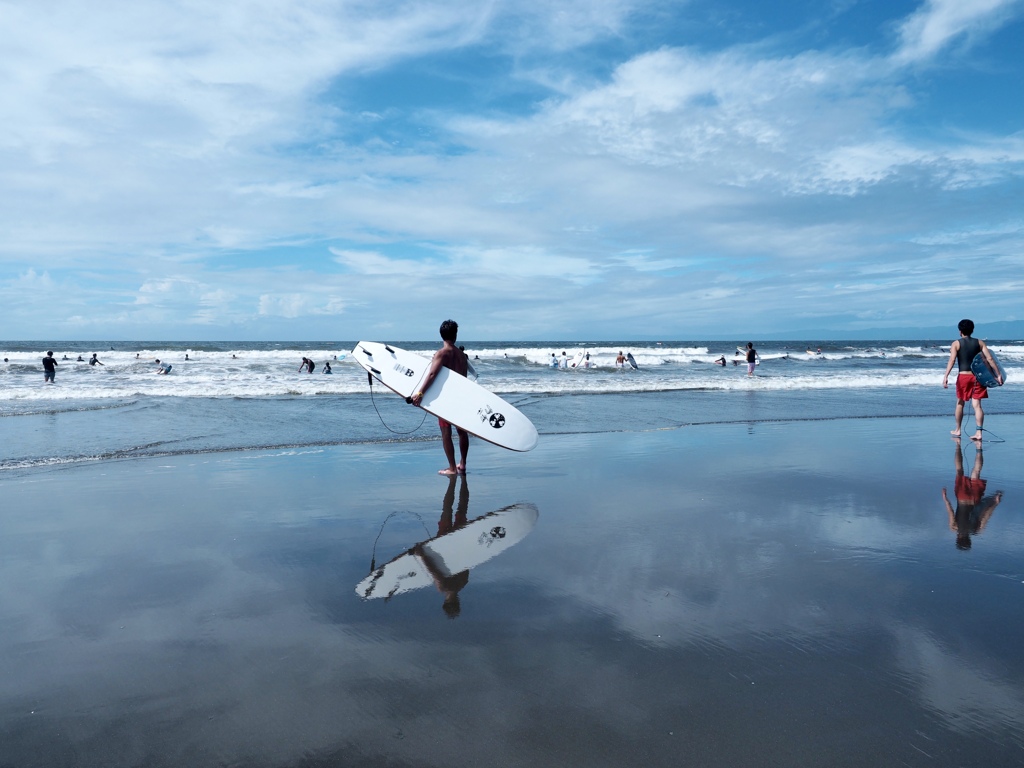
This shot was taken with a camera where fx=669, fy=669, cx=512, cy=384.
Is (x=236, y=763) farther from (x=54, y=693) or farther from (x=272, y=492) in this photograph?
(x=272, y=492)

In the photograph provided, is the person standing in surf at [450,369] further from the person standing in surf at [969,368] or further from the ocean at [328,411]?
the person standing in surf at [969,368]

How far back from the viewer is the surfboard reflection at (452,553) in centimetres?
427

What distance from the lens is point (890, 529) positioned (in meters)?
5.54

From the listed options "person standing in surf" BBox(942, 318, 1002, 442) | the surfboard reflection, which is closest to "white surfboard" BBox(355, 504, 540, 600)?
the surfboard reflection

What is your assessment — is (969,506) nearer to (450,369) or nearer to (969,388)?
(969,388)

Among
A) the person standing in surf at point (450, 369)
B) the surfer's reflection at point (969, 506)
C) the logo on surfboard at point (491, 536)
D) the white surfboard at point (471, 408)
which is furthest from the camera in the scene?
the white surfboard at point (471, 408)

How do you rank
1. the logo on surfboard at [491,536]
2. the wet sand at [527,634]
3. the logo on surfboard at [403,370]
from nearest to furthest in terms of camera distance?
the wet sand at [527,634] → the logo on surfboard at [491,536] → the logo on surfboard at [403,370]

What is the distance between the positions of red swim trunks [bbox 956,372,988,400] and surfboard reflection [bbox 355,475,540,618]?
8.28m

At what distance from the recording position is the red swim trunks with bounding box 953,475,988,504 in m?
6.63

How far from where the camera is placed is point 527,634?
3.59 metres

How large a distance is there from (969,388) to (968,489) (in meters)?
4.43

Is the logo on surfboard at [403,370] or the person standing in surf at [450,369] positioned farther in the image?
the logo on surfboard at [403,370]

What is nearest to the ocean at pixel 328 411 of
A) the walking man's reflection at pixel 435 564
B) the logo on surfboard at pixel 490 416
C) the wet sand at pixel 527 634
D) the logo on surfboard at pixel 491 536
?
the logo on surfboard at pixel 490 416

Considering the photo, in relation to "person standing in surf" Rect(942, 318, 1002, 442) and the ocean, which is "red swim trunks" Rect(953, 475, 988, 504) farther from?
the ocean
